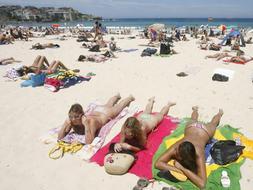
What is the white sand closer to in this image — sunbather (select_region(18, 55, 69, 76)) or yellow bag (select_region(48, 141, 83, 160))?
yellow bag (select_region(48, 141, 83, 160))

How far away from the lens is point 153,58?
1296 cm

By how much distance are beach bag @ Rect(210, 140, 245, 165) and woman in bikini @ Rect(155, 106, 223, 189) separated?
0.64 ft

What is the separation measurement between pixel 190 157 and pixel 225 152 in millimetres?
925

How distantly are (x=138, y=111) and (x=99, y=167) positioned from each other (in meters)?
2.28

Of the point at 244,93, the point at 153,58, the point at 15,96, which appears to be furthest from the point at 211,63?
the point at 15,96

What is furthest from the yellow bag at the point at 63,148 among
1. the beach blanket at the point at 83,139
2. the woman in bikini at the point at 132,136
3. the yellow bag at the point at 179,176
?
the yellow bag at the point at 179,176

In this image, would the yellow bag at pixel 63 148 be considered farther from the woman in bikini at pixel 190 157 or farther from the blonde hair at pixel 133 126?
the woman in bikini at pixel 190 157

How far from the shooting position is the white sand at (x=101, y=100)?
405 cm

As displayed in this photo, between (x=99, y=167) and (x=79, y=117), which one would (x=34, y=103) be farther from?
(x=99, y=167)

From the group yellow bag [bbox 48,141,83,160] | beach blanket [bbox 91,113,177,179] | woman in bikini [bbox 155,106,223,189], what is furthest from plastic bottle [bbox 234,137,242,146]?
yellow bag [bbox 48,141,83,160]

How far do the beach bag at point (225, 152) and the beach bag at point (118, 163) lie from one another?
4.23 ft

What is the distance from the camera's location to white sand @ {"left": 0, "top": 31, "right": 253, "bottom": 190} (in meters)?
4.05

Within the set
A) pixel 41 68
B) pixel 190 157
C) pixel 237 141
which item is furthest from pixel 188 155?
pixel 41 68

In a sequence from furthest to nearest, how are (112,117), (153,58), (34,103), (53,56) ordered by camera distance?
(53,56) → (153,58) → (34,103) → (112,117)
